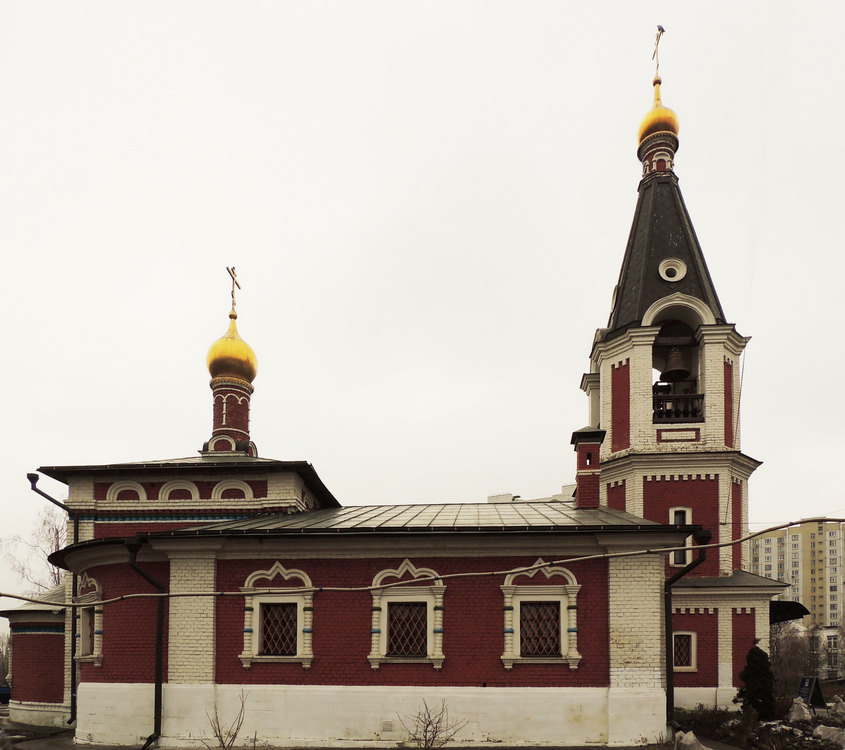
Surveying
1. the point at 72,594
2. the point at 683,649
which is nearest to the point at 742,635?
the point at 683,649

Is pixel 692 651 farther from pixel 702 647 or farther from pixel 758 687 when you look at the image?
pixel 758 687

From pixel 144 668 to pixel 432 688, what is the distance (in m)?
4.99

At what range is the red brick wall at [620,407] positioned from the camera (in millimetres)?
17984

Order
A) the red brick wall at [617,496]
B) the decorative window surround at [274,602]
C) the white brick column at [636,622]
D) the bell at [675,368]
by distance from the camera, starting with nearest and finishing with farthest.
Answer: the white brick column at [636,622] → the decorative window surround at [274,602] → the red brick wall at [617,496] → the bell at [675,368]

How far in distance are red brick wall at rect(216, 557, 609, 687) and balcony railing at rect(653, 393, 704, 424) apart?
717 centimetres

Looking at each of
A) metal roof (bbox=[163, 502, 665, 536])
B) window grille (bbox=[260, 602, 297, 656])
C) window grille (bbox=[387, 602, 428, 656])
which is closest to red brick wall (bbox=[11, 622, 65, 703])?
metal roof (bbox=[163, 502, 665, 536])

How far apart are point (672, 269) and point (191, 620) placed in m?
14.2

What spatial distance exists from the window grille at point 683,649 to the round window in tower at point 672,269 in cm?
879

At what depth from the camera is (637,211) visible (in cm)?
2103

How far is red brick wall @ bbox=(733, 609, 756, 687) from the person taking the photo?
16.4 metres

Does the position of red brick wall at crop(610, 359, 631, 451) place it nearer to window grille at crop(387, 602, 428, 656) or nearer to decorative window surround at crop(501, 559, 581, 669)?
decorative window surround at crop(501, 559, 581, 669)

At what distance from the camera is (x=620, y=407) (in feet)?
60.0

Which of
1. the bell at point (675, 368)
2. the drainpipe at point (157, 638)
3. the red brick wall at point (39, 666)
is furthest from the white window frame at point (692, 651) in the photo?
the red brick wall at point (39, 666)

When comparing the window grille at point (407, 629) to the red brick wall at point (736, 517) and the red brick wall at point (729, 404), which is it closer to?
the red brick wall at point (736, 517)
